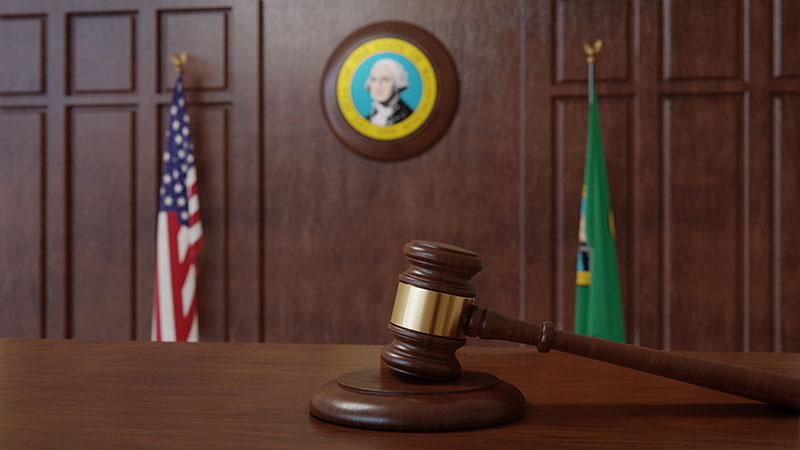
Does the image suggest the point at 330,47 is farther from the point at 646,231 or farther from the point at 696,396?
the point at 696,396

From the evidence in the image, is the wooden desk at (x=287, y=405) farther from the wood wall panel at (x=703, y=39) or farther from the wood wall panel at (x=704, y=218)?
the wood wall panel at (x=703, y=39)

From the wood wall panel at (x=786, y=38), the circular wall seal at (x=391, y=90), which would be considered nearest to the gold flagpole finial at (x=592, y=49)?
the circular wall seal at (x=391, y=90)

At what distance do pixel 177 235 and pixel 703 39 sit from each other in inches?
141

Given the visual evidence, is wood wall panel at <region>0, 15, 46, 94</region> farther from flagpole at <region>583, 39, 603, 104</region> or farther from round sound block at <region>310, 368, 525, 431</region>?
round sound block at <region>310, 368, 525, 431</region>

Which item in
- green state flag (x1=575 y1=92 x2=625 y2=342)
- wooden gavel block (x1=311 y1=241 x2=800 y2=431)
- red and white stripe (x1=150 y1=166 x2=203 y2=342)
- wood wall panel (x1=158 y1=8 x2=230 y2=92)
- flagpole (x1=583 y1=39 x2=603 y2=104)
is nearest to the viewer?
wooden gavel block (x1=311 y1=241 x2=800 y2=431)

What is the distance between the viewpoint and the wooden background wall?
3.97 m

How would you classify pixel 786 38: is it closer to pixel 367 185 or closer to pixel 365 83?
pixel 365 83

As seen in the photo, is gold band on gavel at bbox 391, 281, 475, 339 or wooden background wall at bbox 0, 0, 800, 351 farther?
wooden background wall at bbox 0, 0, 800, 351

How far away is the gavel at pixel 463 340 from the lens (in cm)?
66

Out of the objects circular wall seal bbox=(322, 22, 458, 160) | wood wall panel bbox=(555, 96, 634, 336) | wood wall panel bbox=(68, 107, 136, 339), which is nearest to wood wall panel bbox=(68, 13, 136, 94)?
wood wall panel bbox=(68, 107, 136, 339)

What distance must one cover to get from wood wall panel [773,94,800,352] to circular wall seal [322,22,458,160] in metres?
2.05

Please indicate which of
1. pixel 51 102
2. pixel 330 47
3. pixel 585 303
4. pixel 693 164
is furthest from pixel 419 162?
pixel 51 102

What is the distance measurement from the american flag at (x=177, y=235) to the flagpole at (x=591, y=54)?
2580 millimetres

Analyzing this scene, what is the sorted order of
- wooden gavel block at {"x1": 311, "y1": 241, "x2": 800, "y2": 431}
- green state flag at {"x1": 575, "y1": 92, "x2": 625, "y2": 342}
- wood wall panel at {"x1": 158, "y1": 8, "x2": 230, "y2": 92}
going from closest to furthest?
wooden gavel block at {"x1": 311, "y1": 241, "x2": 800, "y2": 431} → green state flag at {"x1": 575, "y1": 92, "x2": 625, "y2": 342} → wood wall panel at {"x1": 158, "y1": 8, "x2": 230, "y2": 92}
